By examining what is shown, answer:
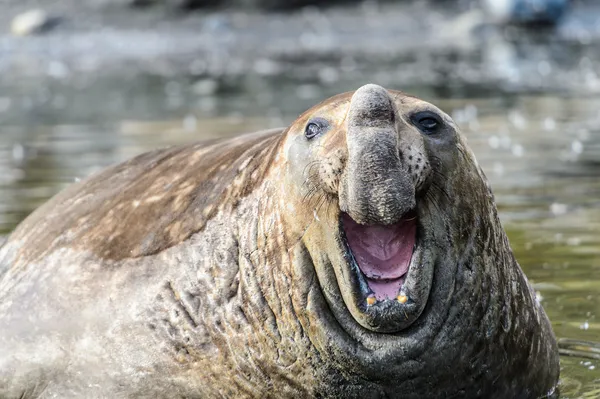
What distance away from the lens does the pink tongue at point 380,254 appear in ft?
13.8

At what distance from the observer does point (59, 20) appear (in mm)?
31094

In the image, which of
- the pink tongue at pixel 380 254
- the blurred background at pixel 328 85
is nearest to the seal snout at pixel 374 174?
the pink tongue at pixel 380 254

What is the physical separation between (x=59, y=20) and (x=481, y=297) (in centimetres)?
2769

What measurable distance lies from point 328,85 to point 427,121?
16.2m

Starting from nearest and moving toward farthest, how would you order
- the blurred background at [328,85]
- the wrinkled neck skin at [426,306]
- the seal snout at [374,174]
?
the seal snout at [374,174] < the wrinkled neck skin at [426,306] < the blurred background at [328,85]

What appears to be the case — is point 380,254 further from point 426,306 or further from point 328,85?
point 328,85

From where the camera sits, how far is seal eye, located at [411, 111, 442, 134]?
4.36 m

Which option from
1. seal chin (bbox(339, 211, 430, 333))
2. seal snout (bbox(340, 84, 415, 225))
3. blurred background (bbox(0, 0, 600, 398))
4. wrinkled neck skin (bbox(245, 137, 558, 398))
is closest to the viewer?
seal snout (bbox(340, 84, 415, 225))

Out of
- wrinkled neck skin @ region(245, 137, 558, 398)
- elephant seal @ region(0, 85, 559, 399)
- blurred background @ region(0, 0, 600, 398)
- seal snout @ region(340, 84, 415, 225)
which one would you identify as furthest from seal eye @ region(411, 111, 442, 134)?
blurred background @ region(0, 0, 600, 398)

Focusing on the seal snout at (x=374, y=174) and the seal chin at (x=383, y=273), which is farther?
the seal chin at (x=383, y=273)

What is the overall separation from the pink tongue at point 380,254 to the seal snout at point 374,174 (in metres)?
0.11

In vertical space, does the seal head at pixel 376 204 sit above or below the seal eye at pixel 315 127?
below

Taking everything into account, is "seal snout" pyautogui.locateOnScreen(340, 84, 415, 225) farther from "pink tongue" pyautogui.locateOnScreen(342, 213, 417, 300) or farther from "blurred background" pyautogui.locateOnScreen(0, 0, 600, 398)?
"blurred background" pyautogui.locateOnScreen(0, 0, 600, 398)

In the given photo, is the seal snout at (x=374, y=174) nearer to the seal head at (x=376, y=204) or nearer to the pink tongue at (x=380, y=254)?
the seal head at (x=376, y=204)
